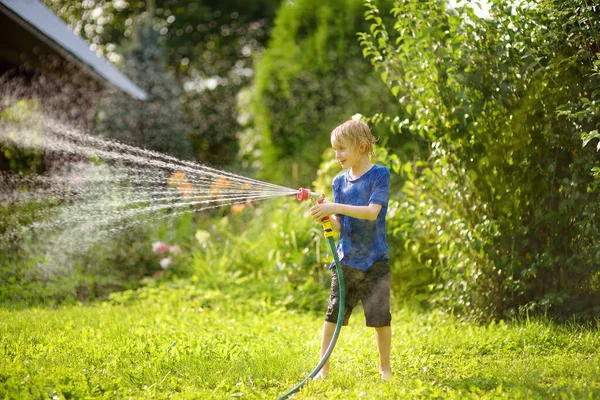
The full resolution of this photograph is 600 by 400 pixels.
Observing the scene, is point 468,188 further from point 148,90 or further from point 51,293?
point 148,90

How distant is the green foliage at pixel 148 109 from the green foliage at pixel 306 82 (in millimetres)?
2994

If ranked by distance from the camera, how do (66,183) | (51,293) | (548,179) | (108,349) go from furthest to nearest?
(66,183) → (51,293) → (548,179) → (108,349)

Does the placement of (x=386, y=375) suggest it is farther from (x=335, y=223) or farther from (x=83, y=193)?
(x=83, y=193)

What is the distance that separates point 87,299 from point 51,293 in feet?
1.04

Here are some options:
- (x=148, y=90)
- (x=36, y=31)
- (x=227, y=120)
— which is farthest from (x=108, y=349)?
(x=227, y=120)

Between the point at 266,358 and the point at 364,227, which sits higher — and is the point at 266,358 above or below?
below

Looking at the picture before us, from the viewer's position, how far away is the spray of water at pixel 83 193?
21.9 ft

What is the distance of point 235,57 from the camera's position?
21141 mm

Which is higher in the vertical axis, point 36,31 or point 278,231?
point 36,31

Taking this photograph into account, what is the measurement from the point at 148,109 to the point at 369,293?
10034mm

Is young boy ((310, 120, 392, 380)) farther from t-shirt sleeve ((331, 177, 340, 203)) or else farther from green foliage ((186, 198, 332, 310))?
green foliage ((186, 198, 332, 310))

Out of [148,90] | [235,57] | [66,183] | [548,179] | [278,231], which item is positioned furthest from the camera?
[235,57]

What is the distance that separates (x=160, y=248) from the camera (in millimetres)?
7148

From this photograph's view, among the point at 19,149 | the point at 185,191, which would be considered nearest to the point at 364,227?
the point at 185,191
